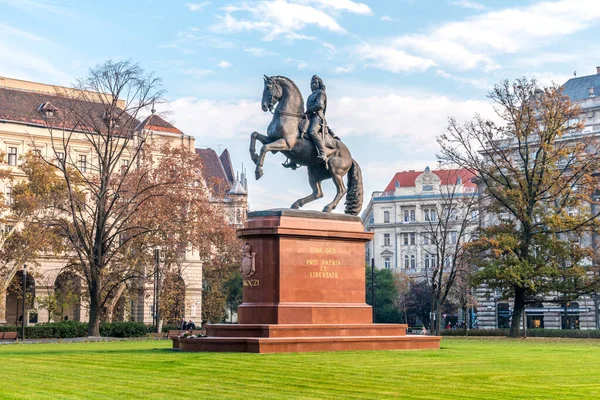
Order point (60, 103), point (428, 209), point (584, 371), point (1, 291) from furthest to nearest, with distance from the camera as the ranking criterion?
point (428, 209)
point (60, 103)
point (1, 291)
point (584, 371)

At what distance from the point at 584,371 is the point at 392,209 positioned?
110631 mm

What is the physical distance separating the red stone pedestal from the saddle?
7.91ft

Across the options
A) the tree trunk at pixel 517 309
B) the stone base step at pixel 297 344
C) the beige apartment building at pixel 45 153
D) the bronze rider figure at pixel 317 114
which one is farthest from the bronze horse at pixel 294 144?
the beige apartment building at pixel 45 153

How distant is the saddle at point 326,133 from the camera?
2438 centimetres

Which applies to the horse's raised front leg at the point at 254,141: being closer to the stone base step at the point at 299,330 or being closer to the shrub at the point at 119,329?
the stone base step at the point at 299,330

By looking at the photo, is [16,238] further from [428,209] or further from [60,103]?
[428,209]

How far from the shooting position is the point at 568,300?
1865 inches

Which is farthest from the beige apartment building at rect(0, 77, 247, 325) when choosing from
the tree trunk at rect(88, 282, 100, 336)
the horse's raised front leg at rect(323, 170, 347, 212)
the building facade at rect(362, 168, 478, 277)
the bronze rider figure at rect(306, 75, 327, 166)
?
the building facade at rect(362, 168, 478, 277)

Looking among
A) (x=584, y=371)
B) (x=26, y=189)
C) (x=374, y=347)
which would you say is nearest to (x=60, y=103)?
(x=26, y=189)

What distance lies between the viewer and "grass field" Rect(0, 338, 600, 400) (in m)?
12.0

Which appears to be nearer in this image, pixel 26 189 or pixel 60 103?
pixel 26 189

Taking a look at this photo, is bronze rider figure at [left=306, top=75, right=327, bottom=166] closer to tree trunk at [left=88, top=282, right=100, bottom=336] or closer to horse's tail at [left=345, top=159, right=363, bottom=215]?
horse's tail at [left=345, top=159, right=363, bottom=215]

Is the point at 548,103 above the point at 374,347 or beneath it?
above

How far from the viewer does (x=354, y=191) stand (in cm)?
2605
